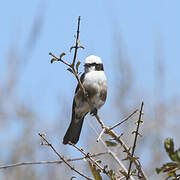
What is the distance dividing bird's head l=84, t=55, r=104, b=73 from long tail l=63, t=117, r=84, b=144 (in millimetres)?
410

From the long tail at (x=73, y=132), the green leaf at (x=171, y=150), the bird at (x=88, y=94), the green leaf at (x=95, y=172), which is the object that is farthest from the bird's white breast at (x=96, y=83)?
the green leaf at (x=171, y=150)

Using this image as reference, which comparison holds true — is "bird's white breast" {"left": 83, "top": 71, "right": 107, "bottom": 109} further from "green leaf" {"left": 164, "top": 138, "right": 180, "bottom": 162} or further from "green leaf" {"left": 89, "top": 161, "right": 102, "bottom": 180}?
"green leaf" {"left": 164, "top": 138, "right": 180, "bottom": 162}

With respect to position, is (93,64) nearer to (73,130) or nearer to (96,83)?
(96,83)

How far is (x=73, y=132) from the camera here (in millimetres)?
4840

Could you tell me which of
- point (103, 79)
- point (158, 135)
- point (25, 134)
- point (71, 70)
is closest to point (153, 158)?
point (158, 135)

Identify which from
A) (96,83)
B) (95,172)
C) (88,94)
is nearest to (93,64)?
(96,83)

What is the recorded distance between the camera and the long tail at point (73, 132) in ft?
15.7

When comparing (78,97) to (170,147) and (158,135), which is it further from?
(158,135)

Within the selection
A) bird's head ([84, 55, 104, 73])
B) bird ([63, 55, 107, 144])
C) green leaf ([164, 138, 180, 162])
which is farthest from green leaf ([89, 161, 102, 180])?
bird's head ([84, 55, 104, 73])

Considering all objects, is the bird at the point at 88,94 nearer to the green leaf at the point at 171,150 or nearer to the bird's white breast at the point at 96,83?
the bird's white breast at the point at 96,83

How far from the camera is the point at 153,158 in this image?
817cm

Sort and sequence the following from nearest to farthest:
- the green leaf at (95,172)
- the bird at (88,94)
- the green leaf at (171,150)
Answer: the green leaf at (171,150)
the green leaf at (95,172)
the bird at (88,94)

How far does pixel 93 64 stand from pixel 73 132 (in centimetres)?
58

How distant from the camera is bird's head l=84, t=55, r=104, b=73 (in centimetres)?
501
